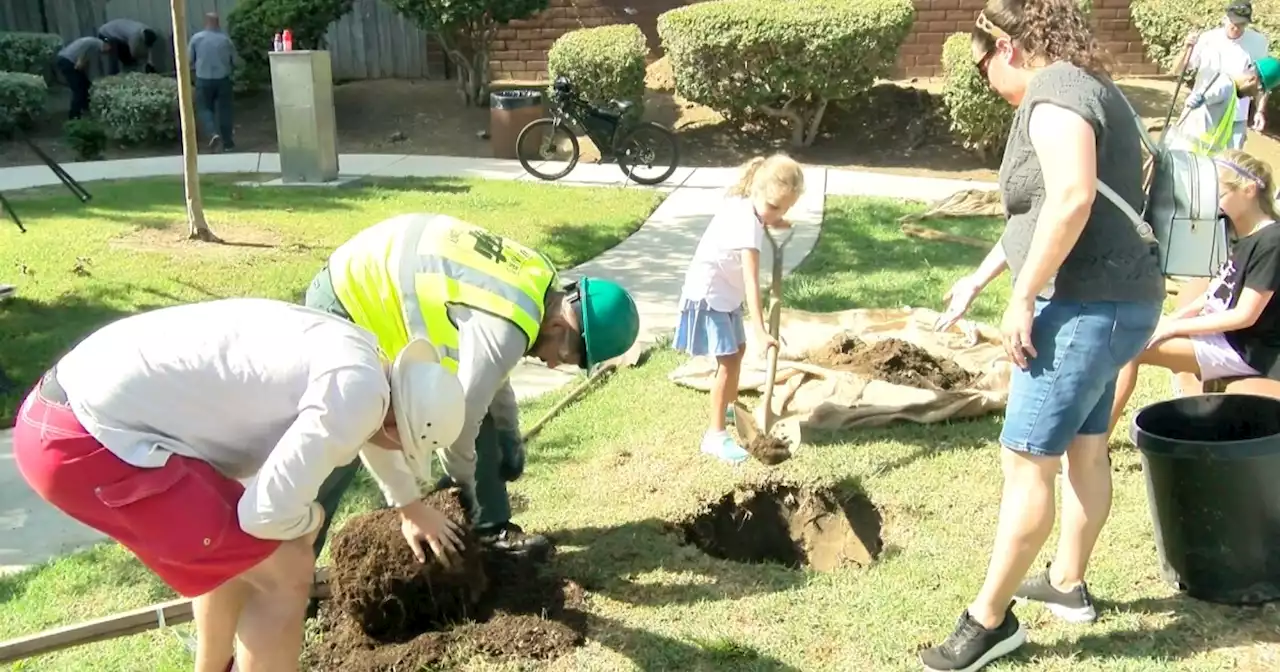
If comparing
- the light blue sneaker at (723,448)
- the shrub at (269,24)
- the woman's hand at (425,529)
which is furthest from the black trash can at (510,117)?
the woman's hand at (425,529)

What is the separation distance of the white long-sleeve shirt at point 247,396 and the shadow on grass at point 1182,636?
2.13 meters

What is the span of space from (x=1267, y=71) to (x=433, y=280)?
28.9 feet

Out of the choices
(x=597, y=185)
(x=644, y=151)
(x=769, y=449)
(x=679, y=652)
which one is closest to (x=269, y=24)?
(x=597, y=185)

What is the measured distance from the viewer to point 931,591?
147 inches

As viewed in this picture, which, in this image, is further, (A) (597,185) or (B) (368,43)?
(B) (368,43)

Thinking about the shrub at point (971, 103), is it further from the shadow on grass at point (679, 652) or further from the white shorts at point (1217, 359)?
the shadow on grass at point (679, 652)

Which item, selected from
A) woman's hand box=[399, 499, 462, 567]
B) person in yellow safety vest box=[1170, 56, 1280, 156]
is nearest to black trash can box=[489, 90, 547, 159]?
person in yellow safety vest box=[1170, 56, 1280, 156]

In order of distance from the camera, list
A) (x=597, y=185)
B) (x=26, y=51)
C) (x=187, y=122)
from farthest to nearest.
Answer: (x=26, y=51) < (x=597, y=185) < (x=187, y=122)

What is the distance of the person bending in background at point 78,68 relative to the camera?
15062 millimetres

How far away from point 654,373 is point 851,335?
106 centimetres

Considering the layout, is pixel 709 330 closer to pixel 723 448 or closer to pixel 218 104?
pixel 723 448

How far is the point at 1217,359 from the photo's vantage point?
14.0 ft

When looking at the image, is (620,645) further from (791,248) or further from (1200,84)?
(1200,84)

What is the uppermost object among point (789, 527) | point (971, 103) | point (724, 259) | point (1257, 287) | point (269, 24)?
point (269, 24)
